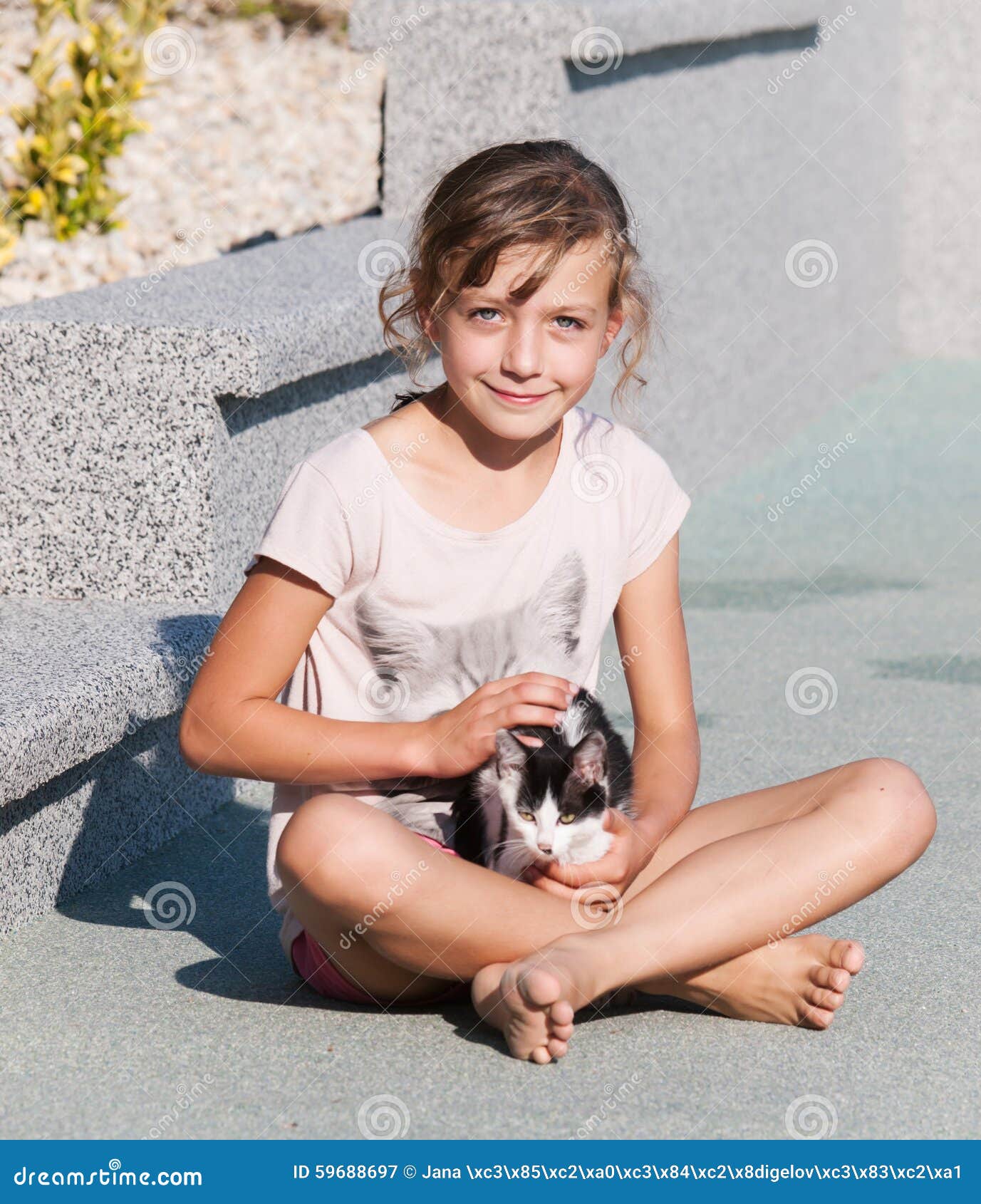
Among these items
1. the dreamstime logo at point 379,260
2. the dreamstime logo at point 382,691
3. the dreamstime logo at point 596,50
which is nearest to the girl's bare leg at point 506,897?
the dreamstime logo at point 382,691

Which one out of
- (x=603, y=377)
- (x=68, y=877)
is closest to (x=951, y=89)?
(x=603, y=377)

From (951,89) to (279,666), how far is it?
→ 7950mm

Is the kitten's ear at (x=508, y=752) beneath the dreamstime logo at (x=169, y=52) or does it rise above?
above

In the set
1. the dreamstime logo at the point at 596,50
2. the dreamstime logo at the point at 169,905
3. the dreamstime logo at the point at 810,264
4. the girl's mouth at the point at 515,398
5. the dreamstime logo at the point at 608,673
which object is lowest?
the dreamstime logo at the point at 810,264

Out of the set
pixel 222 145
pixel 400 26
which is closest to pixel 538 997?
pixel 400 26

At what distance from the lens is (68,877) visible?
2.94 m

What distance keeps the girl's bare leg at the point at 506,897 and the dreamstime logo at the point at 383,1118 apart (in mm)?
197

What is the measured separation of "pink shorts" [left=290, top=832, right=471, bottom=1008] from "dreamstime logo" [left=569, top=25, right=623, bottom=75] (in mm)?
3266

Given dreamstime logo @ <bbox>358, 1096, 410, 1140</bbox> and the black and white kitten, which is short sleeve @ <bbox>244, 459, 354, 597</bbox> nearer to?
the black and white kitten

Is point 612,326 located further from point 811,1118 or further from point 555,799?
point 811,1118

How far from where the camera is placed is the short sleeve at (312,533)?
7.59 ft

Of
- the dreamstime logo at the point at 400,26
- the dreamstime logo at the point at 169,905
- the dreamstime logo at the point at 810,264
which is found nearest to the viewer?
the dreamstime logo at the point at 169,905

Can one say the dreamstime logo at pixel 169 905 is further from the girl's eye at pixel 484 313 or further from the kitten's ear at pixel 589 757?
the girl's eye at pixel 484 313

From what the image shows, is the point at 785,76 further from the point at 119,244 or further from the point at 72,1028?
the point at 72,1028
